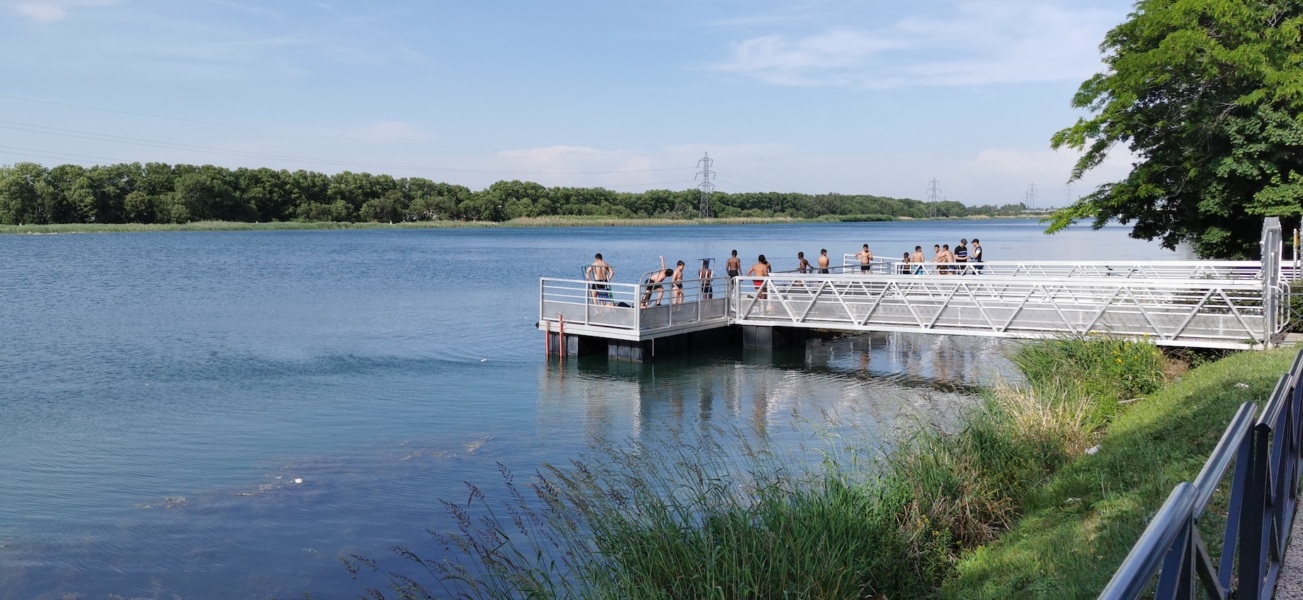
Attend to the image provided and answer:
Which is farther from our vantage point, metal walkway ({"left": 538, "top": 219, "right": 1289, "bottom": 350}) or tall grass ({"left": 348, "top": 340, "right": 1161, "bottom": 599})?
metal walkway ({"left": 538, "top": 219, "right": 1289, "bottom": 350})

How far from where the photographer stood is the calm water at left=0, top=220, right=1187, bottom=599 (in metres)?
10.2

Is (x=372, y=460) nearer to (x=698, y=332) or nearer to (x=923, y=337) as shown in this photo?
(x=698, y=332)

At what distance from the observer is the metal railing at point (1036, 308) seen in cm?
1712

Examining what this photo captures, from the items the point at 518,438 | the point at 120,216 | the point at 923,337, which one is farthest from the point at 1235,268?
the point at 120,216

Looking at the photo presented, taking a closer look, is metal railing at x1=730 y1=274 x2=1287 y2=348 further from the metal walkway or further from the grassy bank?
the grassy bank

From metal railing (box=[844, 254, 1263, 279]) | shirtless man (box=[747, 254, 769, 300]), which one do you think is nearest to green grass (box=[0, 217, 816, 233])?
metal railing (box=[844, 254, 1263, 279])

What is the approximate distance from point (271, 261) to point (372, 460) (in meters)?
55.4

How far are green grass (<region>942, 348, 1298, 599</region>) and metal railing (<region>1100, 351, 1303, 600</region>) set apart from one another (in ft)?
3.78

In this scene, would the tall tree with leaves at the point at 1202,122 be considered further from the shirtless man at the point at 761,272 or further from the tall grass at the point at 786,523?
the tall grass at the point at 786,523

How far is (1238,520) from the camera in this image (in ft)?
10.5

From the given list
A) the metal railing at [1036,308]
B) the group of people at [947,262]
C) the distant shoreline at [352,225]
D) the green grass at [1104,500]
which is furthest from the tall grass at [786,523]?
the distant shoreline at [352,225]

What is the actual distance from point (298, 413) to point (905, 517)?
12437 mm

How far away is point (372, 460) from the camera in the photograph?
44.5 ft

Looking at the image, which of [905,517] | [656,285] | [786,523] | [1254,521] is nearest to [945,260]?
[656,285]
